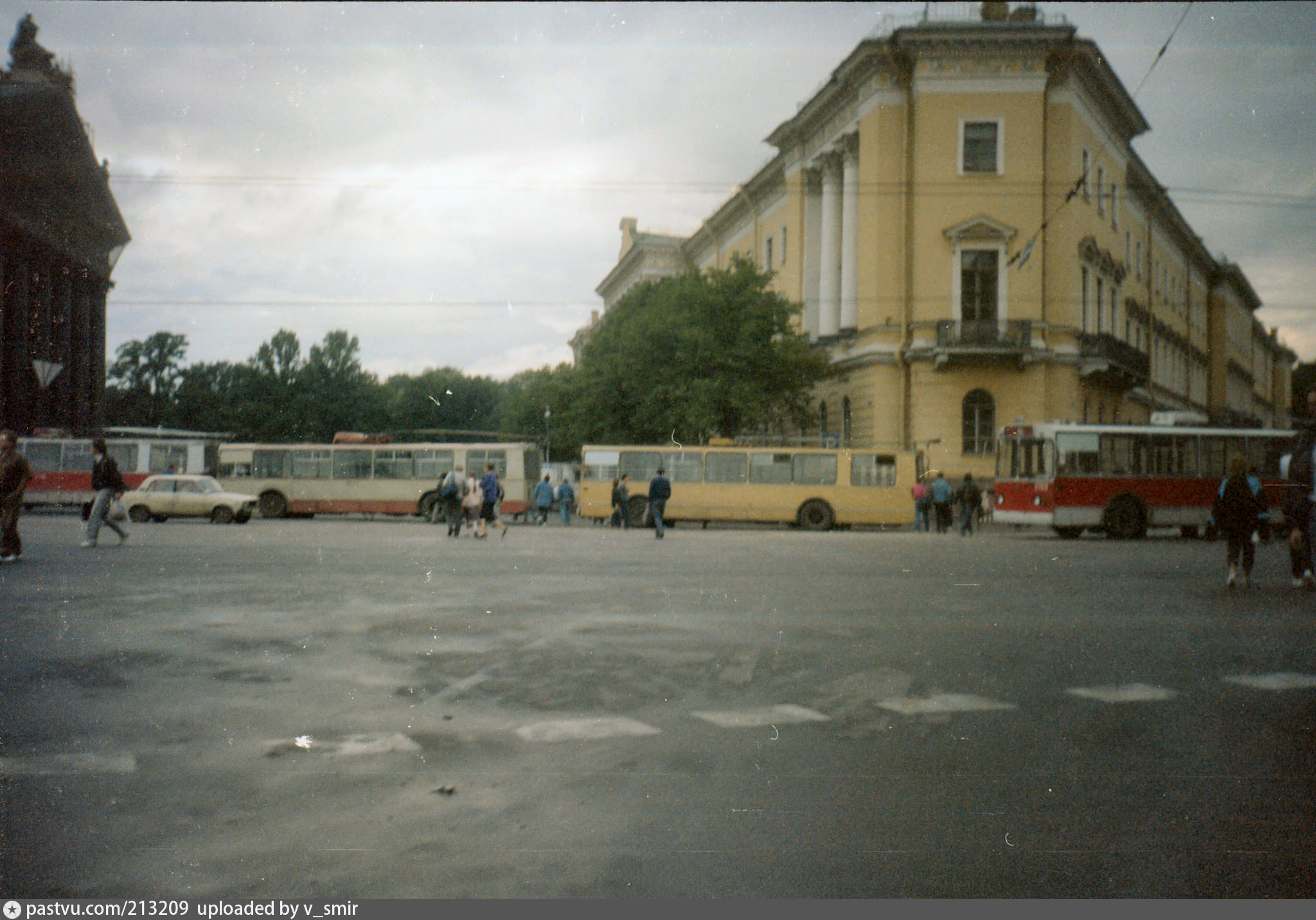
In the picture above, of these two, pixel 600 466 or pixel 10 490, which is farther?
pixel 600 466

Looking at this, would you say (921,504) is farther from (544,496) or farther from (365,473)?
(365,473)

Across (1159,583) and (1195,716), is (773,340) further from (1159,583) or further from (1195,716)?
(1195,716)

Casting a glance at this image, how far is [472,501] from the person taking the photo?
25.9m

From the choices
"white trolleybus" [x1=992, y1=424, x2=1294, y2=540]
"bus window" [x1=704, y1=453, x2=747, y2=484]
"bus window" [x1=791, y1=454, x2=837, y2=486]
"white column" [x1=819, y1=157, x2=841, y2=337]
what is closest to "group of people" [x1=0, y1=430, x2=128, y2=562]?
"bus window" [x1=704, y1=453, x2=747, y2=484]

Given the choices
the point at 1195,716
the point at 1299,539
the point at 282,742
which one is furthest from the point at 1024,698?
the point at 1299,539

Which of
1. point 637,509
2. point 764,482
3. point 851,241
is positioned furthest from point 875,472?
point 851,241

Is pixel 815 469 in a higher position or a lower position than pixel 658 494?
higher

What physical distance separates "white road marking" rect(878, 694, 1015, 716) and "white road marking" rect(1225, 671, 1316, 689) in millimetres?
1937

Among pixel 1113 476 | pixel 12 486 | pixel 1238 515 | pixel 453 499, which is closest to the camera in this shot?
pixel 1238 515

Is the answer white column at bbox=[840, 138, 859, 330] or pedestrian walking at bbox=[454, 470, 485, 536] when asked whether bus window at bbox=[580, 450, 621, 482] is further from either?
white column at bbox=[840, 138, 859, 330]

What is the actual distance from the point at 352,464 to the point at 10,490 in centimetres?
2482

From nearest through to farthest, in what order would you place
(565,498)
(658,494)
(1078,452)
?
(658,494)
(1078,452)
(565,498)

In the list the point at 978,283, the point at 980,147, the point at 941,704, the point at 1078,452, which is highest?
the point at 980,147

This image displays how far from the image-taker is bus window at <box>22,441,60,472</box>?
38.4 meters
